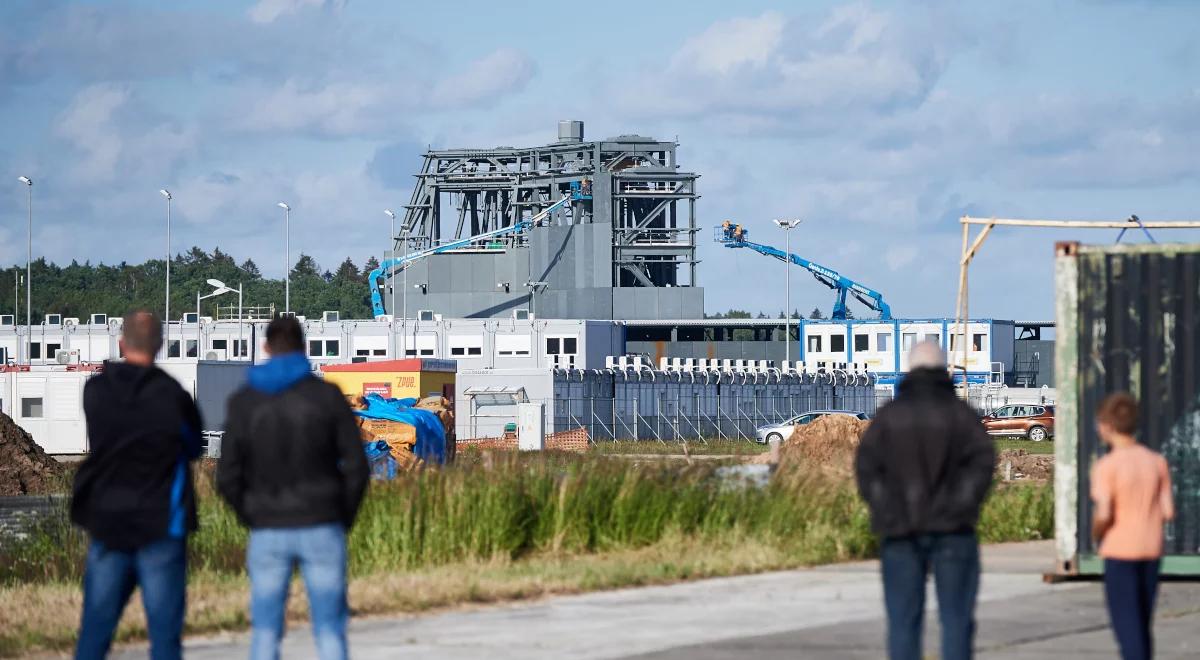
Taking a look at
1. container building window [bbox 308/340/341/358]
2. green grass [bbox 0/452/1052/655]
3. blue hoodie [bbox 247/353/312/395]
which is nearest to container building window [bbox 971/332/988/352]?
container building window [bbox 308/340/341/358]

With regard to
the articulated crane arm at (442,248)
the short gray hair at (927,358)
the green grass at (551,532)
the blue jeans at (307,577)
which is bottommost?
the green grass at (551,532)

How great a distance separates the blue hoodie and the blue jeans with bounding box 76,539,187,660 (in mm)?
881

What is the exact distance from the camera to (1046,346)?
106 m

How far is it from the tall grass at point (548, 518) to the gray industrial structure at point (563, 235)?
9163cm

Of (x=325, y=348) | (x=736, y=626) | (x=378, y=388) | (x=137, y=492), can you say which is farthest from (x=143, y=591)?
(x=325, y=348)

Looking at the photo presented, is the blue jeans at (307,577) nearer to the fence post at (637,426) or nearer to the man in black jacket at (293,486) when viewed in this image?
the man in black jacket at (293,486)

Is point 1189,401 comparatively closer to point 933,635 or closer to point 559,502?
point 933,635

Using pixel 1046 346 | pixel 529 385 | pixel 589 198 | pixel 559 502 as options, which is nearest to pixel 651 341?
pixel 589 198

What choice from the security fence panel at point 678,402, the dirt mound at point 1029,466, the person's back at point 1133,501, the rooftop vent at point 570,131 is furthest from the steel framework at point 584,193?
the person's back at point 1133,501

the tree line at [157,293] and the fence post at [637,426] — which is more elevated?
the tree line at [157,293]

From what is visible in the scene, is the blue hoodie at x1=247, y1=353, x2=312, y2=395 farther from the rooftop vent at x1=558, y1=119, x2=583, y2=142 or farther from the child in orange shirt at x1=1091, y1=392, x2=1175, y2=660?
the rooftop vent at x1=558, y1=119, x2=583, y2=142

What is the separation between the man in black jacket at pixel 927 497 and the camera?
312 inches

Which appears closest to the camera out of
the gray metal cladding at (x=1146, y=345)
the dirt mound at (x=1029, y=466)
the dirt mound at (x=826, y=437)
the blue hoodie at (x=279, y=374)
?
the blue hoodie at (x=279, y=374)

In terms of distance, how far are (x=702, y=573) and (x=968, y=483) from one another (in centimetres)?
679
